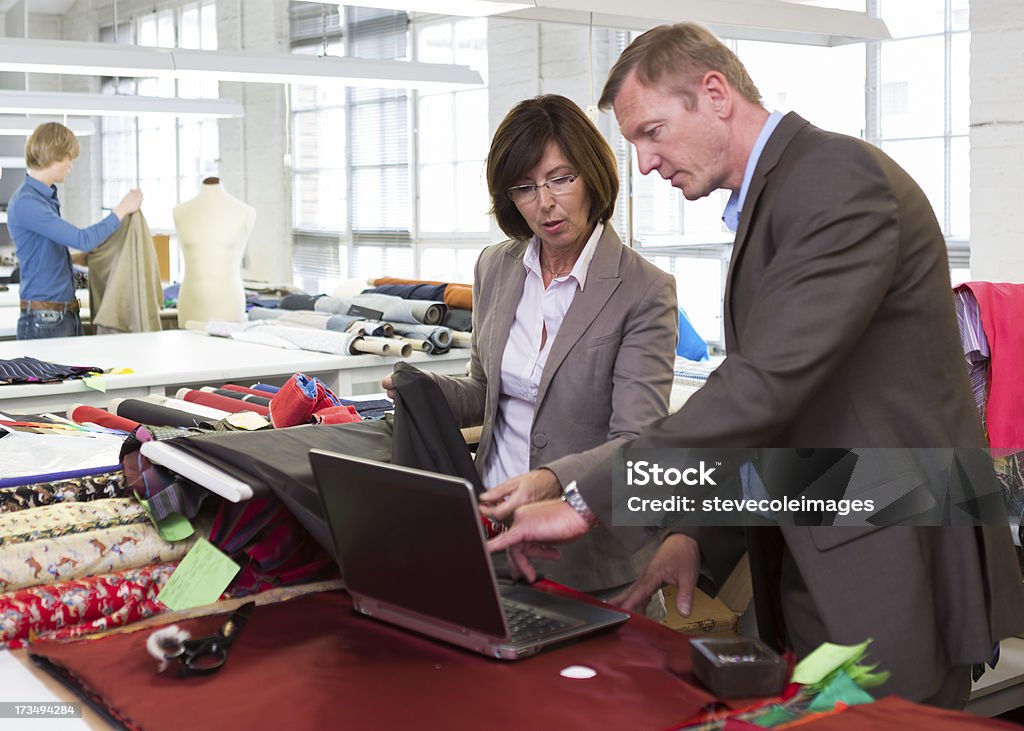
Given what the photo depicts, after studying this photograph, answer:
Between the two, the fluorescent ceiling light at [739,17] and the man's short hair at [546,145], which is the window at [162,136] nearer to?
the fluorescent ceiling light at [739,17]

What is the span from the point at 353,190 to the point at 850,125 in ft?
17.0

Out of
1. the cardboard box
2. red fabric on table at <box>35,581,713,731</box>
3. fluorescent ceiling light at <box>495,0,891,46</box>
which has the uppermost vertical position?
fluorescent ceiling light at <box>495,0,891,46</box>

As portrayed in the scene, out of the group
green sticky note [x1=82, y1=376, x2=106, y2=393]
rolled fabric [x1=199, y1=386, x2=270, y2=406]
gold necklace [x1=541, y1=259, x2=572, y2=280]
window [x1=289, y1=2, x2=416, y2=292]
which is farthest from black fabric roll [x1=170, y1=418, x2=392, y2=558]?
window [x1=289, y1=2, x2=416, y2=292]

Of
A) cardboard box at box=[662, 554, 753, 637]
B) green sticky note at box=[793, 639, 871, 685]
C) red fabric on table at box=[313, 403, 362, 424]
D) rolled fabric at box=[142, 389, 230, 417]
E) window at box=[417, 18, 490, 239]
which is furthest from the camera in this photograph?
window at box=[417, 18, 490, 239]

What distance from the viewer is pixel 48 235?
18.7 feet

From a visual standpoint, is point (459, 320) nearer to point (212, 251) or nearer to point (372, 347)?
point (372, 347)

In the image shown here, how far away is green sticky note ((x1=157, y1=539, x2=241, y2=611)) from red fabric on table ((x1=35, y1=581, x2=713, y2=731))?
10 cm

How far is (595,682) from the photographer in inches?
53.9

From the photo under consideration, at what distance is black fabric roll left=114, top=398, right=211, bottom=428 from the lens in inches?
120

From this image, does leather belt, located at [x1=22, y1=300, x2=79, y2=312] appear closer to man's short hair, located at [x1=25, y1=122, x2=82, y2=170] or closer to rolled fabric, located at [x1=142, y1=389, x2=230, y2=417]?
man's short hair, located at [x1=25, y1=122, x2=82, y2=170]

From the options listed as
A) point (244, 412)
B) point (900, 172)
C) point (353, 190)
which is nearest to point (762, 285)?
point (900, 172)

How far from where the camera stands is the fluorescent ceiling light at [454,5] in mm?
3104

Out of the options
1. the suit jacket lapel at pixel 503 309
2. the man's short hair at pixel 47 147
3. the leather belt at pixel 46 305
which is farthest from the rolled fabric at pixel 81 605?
the leather belt at pixel 46 305

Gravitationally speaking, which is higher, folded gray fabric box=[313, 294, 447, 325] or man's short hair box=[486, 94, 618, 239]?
man's short hair box=[486, 94, 618, 239]
